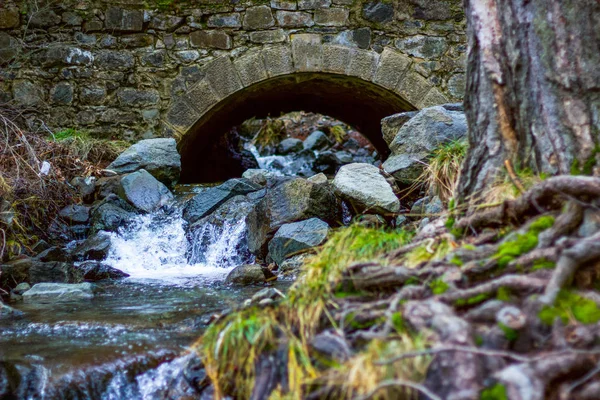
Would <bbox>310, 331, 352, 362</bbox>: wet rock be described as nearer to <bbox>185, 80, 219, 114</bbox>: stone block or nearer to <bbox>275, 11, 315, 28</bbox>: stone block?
<bbox>185, 80, 219, 114</bbox>: stone block

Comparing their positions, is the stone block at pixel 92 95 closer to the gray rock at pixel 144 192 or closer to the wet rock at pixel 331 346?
the gray rock at pixel 144 192

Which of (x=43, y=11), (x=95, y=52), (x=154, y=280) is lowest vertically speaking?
(x=154, y=280)

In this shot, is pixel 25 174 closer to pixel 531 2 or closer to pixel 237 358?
pixel 237 358

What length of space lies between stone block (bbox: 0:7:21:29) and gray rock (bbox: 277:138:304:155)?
19.6ft

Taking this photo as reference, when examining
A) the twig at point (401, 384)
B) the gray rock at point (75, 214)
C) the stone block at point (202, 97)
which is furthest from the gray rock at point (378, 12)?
the twig at point (401, 384)

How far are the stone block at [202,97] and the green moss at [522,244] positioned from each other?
535cm

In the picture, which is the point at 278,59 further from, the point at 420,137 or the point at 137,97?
the point at 420,137

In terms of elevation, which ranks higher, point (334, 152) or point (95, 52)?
point (95, 52)

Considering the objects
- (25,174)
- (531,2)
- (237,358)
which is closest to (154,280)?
(25,174)

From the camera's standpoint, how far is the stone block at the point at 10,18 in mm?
7195

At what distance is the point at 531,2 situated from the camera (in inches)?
103

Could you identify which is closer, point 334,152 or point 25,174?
point 25,174

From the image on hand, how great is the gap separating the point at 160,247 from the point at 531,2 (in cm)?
404

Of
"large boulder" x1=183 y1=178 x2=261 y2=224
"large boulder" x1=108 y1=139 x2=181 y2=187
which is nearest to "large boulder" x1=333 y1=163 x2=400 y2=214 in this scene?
"large boulder" x1=183 y1=178 x2=261 y2=224
